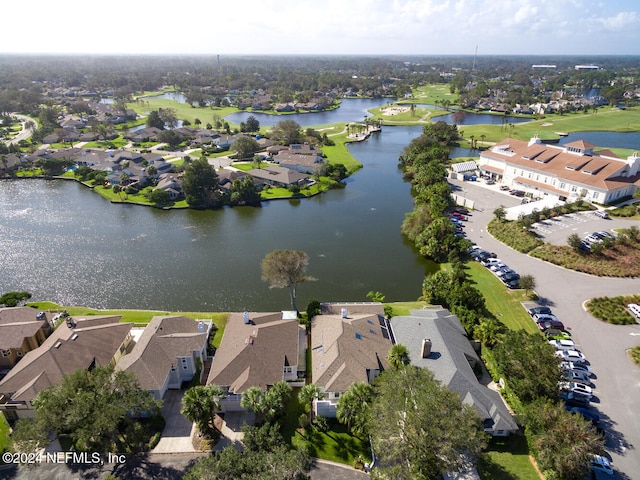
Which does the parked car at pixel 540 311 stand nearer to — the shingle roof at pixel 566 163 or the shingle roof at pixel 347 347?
the shingle roof at pixel 347 347

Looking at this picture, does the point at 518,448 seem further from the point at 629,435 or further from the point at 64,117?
the point at 64,117

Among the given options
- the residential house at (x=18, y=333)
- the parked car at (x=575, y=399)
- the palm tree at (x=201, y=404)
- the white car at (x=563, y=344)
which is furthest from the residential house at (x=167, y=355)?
the white car at (x=563, y=344)

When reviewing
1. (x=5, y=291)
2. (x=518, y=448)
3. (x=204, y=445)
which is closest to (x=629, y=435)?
(x=518, y=448)

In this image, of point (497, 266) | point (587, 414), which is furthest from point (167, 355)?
point (497, 266)

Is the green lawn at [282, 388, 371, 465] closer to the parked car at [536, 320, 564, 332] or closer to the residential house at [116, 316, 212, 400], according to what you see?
the residential house at [116, 316, 212, 400]

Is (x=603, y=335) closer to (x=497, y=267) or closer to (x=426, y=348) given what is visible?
(x=497, y=267)
